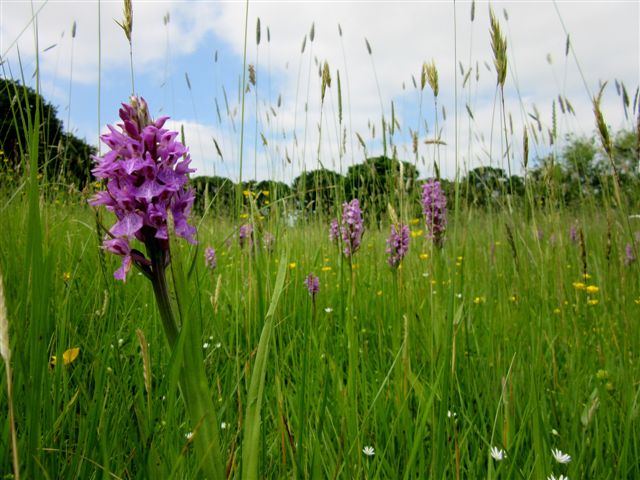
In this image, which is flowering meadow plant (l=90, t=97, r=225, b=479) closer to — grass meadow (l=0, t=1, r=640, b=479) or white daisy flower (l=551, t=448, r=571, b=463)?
grass meadow (l=0, t=1, r=640, b=479)

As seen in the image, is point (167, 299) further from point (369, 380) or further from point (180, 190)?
point (369, 380)

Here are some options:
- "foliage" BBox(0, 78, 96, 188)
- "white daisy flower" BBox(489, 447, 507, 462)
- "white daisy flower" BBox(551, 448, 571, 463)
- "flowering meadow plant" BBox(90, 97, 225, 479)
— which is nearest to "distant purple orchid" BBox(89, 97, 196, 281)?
"flowering meadow plant" BBox(90, 97, 225, 479)

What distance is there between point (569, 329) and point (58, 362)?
84.7 inches

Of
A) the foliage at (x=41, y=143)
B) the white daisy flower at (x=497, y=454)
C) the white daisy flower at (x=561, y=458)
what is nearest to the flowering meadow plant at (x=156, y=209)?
the foliage at (x=41, y=143)

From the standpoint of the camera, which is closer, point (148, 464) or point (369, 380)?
point (148, 464)

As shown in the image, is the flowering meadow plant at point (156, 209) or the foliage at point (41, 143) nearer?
the flowering meadow plant at point (156, 209)

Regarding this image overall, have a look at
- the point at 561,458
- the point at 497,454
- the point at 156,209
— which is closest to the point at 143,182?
the point at 156,209

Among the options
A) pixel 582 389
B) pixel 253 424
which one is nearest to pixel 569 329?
pixel 582 389

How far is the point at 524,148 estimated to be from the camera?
4.55ft

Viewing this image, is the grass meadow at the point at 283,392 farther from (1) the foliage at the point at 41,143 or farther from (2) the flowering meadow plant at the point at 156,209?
(1) the foliage at the point at 41,143

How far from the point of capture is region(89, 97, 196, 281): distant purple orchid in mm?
742

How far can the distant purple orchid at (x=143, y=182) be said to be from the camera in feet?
2.43

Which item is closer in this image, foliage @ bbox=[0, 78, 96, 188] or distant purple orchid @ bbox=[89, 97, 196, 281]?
distant purple orchid @ bbox=[89, 97, 196, 281]

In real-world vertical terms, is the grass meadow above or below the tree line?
below
